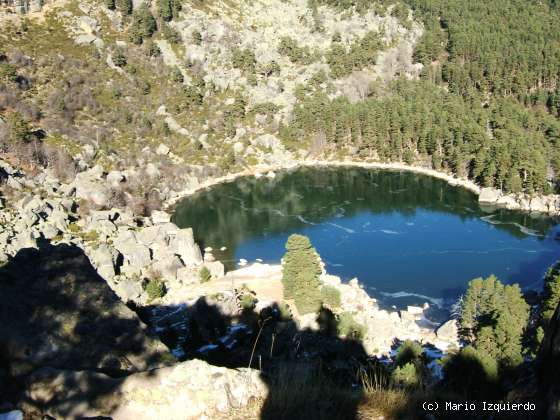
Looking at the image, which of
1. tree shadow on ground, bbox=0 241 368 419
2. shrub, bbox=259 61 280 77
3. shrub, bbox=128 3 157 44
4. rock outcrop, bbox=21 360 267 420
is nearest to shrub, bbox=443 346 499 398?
tree shadow on ground, bbox=0 241 368 419

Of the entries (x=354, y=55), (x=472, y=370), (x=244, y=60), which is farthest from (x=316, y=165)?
(x=472, y=370)

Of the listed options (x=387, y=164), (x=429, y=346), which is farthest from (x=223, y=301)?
(x=387, y=164)

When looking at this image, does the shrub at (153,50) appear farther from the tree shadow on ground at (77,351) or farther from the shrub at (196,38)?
the tree shadow on ground at (77,351)

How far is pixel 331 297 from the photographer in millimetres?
62969

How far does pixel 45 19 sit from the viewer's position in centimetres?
16788

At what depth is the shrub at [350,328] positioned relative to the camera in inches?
2074

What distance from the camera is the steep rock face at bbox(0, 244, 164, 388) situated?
35.1ft

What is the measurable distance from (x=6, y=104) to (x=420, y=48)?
5457 inches

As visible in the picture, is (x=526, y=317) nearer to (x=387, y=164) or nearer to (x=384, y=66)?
(x=387, y=164)

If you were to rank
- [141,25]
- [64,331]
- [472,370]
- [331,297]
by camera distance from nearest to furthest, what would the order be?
[64,331] < [472,370] < [331,297] < [141,25]

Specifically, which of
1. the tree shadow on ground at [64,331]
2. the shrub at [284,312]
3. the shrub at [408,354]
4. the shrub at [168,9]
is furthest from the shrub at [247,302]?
the shrub at [168,9]

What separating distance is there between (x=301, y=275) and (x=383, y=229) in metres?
41.1

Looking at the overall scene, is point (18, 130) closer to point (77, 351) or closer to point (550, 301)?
point (550, 301)

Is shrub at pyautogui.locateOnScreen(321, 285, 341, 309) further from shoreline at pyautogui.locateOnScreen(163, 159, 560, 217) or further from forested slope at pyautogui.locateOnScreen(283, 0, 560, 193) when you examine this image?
forested slope at pyautogui.locateOnScreen(283, 0, 560, 193)
